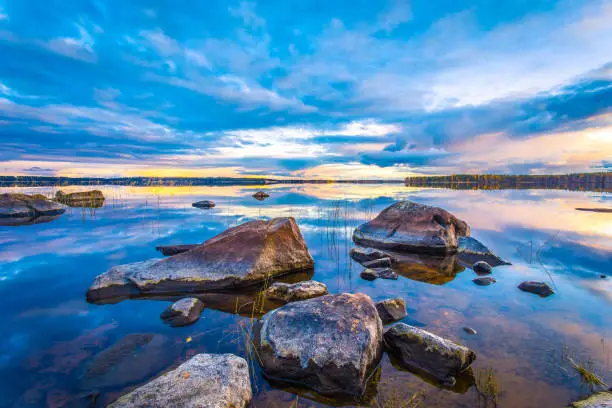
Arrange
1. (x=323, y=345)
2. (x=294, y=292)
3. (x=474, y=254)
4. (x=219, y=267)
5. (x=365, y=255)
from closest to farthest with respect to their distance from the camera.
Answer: (x=323, y=345) → (x=294, y=292) → (x=219, y=267) → (x=365, y=255) → (x=474, y=254)

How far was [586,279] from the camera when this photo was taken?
10.1 metres

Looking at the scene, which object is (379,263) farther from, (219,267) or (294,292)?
(219,267)

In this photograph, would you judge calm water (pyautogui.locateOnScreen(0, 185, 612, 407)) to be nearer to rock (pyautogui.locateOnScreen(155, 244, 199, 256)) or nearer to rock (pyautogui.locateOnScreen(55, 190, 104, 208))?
rock (pyautogui.locateOnScreen(155, 244, 199, 256))

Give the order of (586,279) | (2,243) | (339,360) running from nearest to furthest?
(339,360) → (586,279) → (2,243)

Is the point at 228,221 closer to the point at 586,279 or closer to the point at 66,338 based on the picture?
the point at 66,338

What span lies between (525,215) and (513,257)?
621 inches

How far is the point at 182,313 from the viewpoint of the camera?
22.8 feet

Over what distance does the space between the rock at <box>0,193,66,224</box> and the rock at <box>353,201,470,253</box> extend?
81.2ft

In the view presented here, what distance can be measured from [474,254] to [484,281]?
10.9 ft

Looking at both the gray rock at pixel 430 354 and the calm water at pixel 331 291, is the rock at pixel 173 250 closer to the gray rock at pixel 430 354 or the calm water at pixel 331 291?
the calm water at pixel 331 291

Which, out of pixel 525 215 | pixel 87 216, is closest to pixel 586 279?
pixel 525 215

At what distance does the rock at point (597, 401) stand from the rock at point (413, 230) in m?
9.43

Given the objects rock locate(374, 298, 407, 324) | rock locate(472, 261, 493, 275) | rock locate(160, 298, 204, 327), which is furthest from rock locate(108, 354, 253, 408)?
rock locate(472, 261, 493, 275)

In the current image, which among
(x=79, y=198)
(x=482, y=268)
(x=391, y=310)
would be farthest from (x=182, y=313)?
(x=79, y=198)
